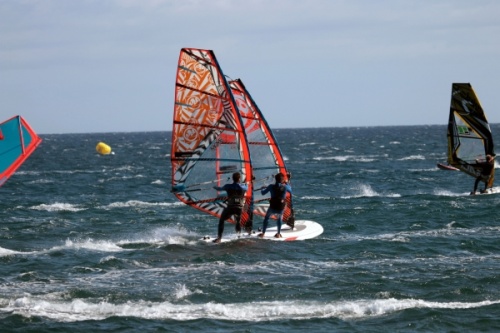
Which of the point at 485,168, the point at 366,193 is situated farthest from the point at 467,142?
the point at 366,193

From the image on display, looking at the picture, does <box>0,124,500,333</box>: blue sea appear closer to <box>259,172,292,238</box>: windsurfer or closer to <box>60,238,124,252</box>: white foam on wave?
<box>60,238,124,252</box>: white foam on wave

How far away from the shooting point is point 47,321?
41.5 feet

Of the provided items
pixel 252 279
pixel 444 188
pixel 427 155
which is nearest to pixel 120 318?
pixel 252 279

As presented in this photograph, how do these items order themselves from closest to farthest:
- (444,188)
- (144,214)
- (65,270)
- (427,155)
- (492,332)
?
(492,332) < (65,270) < (144,214) < (444,188) < (427,155)

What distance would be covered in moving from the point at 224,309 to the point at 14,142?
400 cm

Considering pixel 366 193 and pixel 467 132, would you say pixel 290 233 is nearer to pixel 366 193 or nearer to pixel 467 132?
pixel 467 132

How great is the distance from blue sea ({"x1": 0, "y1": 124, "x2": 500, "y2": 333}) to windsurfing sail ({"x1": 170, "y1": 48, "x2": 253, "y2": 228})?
3.84ft

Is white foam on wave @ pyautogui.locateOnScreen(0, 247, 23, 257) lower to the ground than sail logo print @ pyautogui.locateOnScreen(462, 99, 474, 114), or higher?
lower

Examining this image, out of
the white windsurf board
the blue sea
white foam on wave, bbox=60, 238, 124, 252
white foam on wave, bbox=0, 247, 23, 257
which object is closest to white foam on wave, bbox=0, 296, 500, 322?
the blue sea

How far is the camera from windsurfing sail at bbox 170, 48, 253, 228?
19.2 meters

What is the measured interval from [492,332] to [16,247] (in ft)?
37.3

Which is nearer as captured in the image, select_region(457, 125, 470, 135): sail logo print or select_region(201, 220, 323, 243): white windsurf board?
select_region(201, 220, 323, 243): white windsurf board

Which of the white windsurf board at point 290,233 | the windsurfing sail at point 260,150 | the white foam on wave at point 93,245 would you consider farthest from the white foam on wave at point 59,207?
the windsurfing sail at point 260,150

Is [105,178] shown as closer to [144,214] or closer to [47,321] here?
[144,214]
